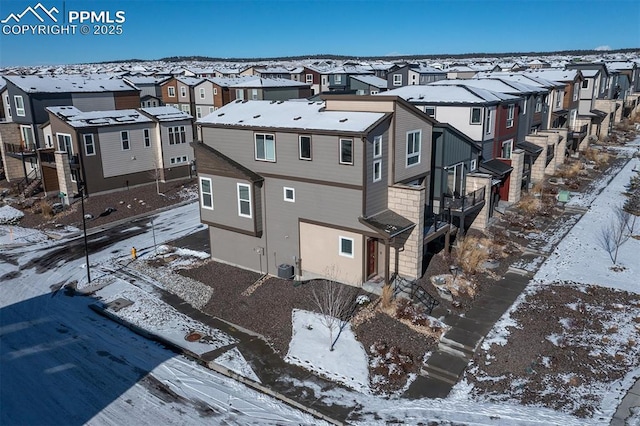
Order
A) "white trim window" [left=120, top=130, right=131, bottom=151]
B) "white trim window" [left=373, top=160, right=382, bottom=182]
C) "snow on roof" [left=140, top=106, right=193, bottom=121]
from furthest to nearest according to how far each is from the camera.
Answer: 1. "snow on roof" [left=140, top=106, right=193, bottom=121]
2. "white trim window" [left=120, top=130, right=131, bottom=151]
3. "white trim window" [left=373, top=160, right=382, bottom=182]

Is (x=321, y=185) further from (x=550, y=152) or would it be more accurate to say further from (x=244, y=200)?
(x=550, y=152)

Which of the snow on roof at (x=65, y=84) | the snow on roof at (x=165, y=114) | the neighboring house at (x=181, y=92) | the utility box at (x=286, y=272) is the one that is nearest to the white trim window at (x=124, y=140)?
the snow on roof at (x=165, y=114)

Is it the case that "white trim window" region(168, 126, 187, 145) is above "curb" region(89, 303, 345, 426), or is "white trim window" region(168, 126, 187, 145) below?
above

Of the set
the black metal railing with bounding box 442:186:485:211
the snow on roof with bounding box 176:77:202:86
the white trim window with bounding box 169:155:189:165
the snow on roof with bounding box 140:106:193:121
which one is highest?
the snow on roof with bounding box 176:77:202:86

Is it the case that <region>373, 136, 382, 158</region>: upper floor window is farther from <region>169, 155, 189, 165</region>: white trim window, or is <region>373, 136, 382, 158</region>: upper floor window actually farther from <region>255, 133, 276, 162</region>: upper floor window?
<region>169, 155, 189, 165</region>: white trim window

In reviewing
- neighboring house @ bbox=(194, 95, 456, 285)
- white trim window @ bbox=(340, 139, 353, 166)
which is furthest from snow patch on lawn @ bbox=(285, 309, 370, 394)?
white trim window @ bbox=(340, 139, 353, 166)

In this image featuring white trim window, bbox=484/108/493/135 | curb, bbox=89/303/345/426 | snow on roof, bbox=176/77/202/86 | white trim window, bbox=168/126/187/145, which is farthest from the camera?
snow on roof, bbox=176/77/202/86

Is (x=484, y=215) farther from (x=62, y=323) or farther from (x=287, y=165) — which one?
(x=62, y=323)

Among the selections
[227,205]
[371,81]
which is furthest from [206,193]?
[371,81]
